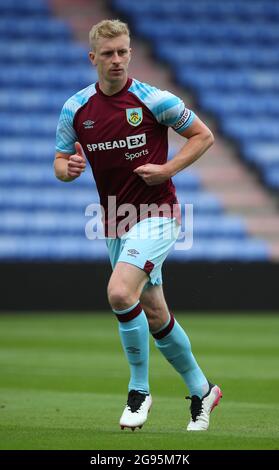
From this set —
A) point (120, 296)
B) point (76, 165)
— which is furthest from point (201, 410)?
point (76, 165)

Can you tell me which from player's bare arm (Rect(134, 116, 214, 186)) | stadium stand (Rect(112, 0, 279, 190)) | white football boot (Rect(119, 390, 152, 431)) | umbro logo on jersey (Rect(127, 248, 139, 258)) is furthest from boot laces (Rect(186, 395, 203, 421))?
stadium stand (Rect(112, 0, 279, 190))

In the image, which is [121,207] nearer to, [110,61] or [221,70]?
[110,61]

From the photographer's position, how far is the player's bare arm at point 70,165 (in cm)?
639

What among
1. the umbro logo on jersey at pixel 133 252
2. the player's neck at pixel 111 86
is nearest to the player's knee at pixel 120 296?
the umbro logo on jersey at pixel 133 252

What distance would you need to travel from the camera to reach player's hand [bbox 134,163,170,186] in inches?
249

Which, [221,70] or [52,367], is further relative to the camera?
[221,70]

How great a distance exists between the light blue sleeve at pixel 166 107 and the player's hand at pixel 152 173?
33 centimetres

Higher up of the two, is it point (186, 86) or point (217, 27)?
point (217, 27)

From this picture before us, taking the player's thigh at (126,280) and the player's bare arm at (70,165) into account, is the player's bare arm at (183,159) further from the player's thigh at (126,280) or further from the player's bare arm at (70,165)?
the player's thigh at (126,280)

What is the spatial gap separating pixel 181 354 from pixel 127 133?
1328 mm

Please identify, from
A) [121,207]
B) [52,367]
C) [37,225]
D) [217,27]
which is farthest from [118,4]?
[121,207]

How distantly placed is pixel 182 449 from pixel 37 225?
13.0 metres
